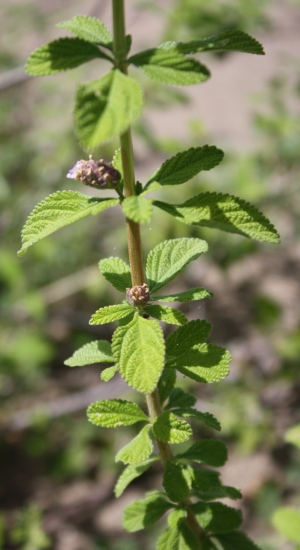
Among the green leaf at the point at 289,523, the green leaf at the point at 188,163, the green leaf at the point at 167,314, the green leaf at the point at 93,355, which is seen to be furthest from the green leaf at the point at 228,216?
the green leaf at the point at 289,523

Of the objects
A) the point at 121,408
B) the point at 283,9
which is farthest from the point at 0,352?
the point at 283,9

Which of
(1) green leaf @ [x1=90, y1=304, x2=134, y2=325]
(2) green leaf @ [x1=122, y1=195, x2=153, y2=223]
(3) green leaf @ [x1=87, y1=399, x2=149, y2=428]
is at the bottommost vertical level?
(3) green leaf @ [x1=87, y1=399, x2=149, y2=428]

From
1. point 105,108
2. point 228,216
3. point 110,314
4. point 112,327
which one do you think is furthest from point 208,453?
point 112,327

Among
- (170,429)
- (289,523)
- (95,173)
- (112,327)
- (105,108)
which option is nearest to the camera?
(105,108)

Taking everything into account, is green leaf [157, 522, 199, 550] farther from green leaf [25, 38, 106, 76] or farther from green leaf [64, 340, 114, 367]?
green leaf [25, 38, 106, 76]

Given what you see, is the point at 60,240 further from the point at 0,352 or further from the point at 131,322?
the point at 131,322

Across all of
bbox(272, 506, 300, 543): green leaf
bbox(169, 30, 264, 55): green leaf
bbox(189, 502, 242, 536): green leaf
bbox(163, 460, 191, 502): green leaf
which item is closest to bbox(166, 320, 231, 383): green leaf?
bbox(163, 460, 191, 502): green leaf

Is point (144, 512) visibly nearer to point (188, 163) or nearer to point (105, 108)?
point (188, 163)

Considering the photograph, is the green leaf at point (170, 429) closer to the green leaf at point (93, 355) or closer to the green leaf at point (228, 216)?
the green leaf at point (93, 355)
